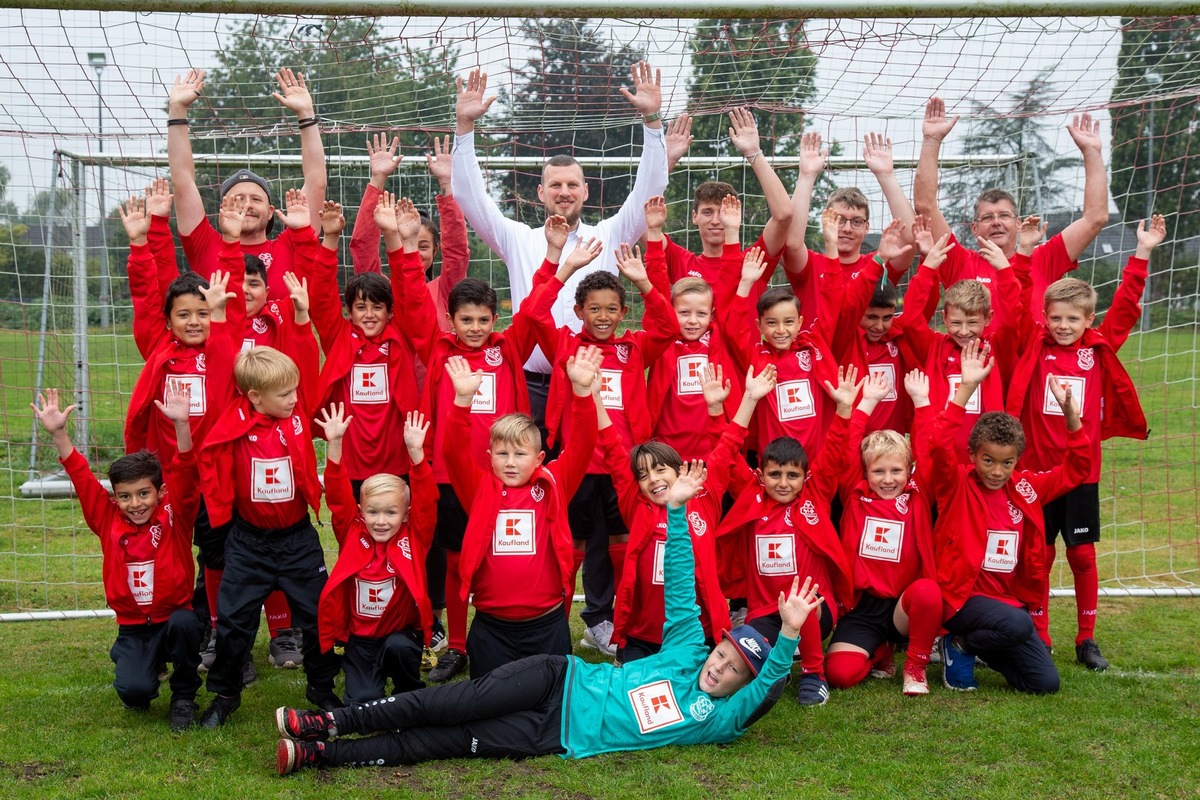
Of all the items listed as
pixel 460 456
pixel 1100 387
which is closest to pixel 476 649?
pixel 460 456

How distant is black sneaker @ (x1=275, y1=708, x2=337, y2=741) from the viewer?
149 inches

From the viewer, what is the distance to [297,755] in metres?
3.73

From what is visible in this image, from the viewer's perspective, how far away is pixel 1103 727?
413 centimetres

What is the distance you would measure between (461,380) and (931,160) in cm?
260

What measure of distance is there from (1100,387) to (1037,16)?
1.80 meters

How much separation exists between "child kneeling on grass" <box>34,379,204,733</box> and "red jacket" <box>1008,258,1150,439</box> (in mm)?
3657

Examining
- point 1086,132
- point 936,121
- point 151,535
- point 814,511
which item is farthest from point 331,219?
point 1086,132

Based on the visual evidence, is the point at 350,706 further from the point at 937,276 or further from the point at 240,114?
the point at 240,114

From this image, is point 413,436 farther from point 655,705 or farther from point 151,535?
point 655,705

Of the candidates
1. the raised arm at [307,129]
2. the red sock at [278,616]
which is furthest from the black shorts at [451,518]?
the raised arm at [307,129]

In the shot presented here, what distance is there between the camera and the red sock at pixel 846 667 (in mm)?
4602

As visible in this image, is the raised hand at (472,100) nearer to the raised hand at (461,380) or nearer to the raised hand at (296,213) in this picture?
the raised hand at (296,213)

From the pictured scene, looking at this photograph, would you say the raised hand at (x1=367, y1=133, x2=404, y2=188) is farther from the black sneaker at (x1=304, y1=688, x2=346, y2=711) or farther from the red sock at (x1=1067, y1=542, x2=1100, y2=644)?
the red sock at (x1=1067, y1=542, x2=1100, y2=644)

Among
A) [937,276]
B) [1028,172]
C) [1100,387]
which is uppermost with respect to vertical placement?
[1028,172]
